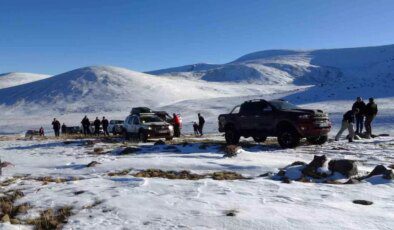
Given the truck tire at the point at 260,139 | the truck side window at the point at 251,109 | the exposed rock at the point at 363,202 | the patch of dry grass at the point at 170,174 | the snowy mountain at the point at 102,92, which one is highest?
the snowy mountain at the point at 102,92

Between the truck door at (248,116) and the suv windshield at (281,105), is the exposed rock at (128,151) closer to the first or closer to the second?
the truck door at (248,116)

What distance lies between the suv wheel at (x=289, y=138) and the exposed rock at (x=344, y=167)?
633 centimetres

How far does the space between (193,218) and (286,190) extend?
2.42m

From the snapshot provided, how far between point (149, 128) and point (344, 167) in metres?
14.3

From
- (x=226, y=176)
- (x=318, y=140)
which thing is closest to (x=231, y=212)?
(x=226, y=176)

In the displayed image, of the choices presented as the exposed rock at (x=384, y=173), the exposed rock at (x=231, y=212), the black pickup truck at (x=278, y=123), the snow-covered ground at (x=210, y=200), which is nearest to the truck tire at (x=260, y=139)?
the black pickup truck at (x=278, y=123)

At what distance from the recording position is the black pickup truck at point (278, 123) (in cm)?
1689

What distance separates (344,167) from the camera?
34.4ft

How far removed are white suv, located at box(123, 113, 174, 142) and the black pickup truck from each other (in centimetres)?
471

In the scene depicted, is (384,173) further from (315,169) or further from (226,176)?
(226,176)

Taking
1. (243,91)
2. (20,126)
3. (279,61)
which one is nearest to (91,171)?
(20,126)

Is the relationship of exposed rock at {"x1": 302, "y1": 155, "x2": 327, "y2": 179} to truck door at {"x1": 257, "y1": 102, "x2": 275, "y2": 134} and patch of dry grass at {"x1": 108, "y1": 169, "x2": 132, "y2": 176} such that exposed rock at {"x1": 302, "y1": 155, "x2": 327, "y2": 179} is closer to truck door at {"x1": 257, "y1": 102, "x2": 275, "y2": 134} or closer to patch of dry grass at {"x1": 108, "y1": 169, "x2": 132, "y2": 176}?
patch of dry grass at {"x1": 108, "y1": 169, "x2": 132, "y2": 176}

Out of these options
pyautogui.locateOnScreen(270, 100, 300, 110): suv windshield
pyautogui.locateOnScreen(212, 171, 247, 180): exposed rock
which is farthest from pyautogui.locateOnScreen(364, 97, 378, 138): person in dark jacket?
pyautogui.locateOnScreen(212, 171, 247, 180): exposed rock

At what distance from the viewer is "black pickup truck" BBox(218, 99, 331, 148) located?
16.9 meters
